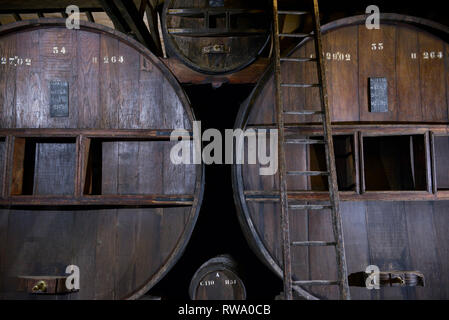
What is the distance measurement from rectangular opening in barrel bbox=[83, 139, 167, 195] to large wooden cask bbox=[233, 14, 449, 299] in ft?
1.99

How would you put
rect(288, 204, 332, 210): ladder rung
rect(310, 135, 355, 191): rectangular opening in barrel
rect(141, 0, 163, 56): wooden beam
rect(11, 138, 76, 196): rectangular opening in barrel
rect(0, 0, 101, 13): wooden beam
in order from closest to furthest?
rect(288, 204, 332, 210): ladder rung → rect(11, 138, 76, 196): rectangular opening in barrel → rect(310, 135, 355, 191): rectangular opening in barrel → rect(141, 0, 163, 56): wooden beam → rect(0, 0, 101, 13): wooden beam

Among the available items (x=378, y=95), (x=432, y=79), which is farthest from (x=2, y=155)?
(x=432, y=79)

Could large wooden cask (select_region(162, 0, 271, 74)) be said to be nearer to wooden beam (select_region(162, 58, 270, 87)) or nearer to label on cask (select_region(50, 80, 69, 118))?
wooden beam (select_region(162, 58, 270, 87))

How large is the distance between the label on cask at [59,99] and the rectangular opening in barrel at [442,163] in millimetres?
2793

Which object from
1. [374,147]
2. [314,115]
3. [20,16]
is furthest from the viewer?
[20,16]

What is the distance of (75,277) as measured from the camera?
2428mm

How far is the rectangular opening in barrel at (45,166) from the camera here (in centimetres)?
260

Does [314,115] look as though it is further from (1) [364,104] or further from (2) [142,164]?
(2) [142,164]

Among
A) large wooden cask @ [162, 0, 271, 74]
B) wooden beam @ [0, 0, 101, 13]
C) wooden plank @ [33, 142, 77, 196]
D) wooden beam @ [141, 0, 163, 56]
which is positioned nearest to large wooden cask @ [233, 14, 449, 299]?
large wooden cask @ [162, 0, 271, 74]

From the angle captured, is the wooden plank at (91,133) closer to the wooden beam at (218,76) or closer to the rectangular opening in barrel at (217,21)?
the wooden beam at (218,76)

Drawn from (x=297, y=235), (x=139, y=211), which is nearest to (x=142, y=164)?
(x=139, y=211)

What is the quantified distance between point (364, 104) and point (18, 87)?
2.55 m

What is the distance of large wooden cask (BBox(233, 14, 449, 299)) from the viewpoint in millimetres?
2418

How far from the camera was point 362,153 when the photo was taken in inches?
97.0
